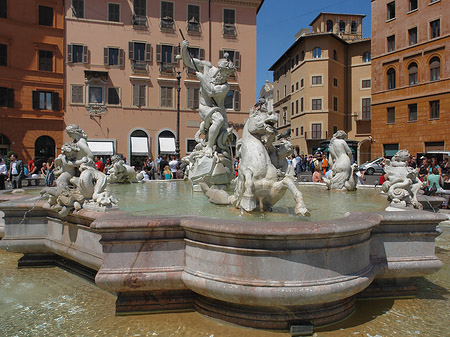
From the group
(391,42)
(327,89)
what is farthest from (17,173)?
(327,89)

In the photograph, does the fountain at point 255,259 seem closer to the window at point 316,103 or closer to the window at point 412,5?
the window at point 412,5

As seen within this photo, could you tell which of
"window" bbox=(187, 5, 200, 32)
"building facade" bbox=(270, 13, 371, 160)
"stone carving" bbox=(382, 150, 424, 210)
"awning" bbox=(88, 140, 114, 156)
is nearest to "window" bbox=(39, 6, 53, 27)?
"awning" bbox=(88, 140, 114, 156)

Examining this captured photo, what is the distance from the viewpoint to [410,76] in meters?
30.4

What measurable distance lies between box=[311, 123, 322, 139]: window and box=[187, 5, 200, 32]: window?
17137mm

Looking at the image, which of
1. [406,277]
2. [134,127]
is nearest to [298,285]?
[406,277]

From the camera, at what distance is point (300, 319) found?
319 centimetres

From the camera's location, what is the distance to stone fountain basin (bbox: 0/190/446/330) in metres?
3.08

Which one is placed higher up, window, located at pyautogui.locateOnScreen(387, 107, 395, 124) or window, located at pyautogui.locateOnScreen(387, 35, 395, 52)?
window, located at pyautogui.locateOnScreen(387, 35, 395, 52)

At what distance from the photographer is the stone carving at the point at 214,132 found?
25.2 ft

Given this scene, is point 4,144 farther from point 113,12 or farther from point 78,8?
point 113,12

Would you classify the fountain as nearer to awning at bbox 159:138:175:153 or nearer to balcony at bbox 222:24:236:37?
awning at bbox 159:138:175:153

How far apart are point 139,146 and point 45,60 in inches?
385

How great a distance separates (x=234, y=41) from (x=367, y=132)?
2013 centimetres

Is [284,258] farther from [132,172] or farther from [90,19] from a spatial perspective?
[90,19]
